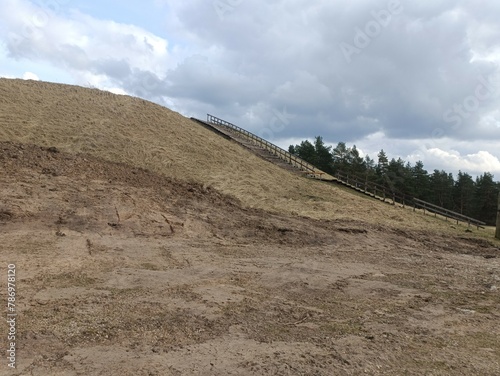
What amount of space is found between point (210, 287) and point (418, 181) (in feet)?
219

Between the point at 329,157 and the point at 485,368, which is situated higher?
the point at 329,157

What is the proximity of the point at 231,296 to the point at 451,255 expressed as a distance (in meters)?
11.5

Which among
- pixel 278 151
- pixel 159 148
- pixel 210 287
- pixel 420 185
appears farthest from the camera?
pixel 420 185

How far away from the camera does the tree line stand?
62.0 m

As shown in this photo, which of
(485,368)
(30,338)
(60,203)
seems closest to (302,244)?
(60,203)

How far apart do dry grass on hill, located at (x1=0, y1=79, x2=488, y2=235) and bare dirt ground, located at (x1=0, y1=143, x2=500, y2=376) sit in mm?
2581

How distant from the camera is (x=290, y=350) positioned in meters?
5.95

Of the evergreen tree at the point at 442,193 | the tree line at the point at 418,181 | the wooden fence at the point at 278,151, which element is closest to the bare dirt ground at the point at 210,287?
the wooden fence at the point at 278,151

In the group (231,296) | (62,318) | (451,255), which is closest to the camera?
(62,318)

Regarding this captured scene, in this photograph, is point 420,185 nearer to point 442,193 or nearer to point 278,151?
point 442,193

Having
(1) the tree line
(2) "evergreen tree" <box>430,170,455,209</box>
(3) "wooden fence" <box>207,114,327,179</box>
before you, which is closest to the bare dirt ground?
(3) "wooden fence" <box>207,114,327,179</box>

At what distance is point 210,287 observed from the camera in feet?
29.1

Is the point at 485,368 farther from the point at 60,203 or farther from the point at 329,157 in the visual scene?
the point at 329,157

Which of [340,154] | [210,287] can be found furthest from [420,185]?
[210,287]
